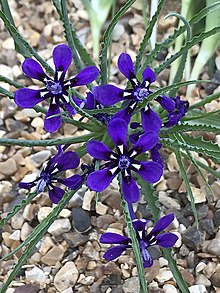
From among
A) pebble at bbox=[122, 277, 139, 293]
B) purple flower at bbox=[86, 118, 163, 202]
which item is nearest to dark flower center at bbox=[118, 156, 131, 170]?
purple flower at bbox=[86, 118, 163, 202]

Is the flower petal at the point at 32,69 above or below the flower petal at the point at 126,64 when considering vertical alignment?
above

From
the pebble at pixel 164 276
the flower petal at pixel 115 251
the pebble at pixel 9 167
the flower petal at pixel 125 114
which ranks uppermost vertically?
the pebble at pixel 9 167

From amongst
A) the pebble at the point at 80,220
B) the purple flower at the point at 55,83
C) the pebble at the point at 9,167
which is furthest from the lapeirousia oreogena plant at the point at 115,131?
the pebble at the point at 9,167

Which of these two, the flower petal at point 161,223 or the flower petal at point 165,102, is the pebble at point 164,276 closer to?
the flower petal at point 161,223

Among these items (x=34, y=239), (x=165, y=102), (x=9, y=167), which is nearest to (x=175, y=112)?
(x=165, y=102)

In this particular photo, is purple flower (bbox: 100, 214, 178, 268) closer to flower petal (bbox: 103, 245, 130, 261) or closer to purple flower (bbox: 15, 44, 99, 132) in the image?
flower petal (bbox: 103, 245, 130, 261)

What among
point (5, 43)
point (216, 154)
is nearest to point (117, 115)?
point (216, 154)

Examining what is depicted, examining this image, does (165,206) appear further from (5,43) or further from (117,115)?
(5,43)
